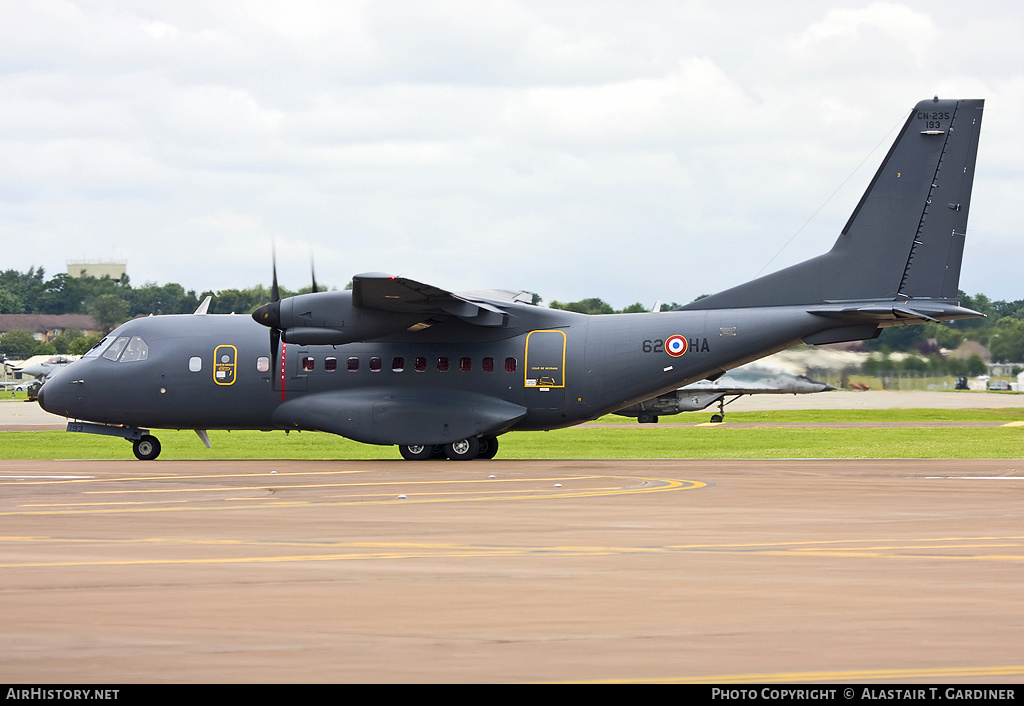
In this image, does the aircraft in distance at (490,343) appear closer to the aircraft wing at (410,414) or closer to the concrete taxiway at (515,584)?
the aircraft wing at (410,414)

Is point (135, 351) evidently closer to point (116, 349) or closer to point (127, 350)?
point (127, 350)

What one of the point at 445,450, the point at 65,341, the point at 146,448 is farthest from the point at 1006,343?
the point at 65,341

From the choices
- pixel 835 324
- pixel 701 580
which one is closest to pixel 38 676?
pixel 701 580

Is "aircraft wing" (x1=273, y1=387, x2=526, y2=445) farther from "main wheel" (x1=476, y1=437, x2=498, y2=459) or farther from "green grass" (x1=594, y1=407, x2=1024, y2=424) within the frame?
"green grass" (x1=594, y1=407, x2=1024, y2=424)

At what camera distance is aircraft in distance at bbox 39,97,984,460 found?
25.3 metres

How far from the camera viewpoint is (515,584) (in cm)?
953

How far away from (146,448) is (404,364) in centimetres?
732

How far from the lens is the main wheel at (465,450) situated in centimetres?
2739

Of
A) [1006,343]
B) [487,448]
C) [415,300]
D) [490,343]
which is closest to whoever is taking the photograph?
[415,300]

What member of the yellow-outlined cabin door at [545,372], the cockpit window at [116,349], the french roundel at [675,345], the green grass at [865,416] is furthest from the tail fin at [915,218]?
the green grass at [865,416]

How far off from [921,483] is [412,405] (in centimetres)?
1196

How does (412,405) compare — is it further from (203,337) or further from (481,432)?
(203,337)

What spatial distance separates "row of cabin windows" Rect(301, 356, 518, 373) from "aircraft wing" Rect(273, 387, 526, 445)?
1.64 ft

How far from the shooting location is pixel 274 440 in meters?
45.3
